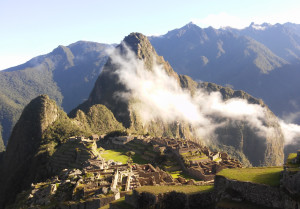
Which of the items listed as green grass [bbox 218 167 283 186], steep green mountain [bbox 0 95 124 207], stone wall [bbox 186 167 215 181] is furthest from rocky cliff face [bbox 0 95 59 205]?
green grass [bbox 218 167 283 186]

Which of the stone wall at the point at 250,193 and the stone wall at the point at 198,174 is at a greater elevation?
the stone wall at the point at 198,174

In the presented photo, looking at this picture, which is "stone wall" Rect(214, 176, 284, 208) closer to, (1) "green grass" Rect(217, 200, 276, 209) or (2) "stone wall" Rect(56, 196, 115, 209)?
(1) "green grass" Rect(217, 200, 276, 209)

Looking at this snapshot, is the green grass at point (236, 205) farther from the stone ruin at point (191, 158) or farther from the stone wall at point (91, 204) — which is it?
the stone ruin at point (191, 158)

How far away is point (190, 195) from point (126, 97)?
173 metres

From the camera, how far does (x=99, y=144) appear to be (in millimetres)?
82812

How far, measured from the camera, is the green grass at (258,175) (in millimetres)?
13398

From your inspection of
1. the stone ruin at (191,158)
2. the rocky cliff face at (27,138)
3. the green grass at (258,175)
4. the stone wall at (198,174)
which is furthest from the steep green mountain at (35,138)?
the green grass at (258,175)

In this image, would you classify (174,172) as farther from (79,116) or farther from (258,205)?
(79,116)

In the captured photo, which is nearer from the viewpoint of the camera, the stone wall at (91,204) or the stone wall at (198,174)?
the stone wall at (91,204)

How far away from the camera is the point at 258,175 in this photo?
14.5 m

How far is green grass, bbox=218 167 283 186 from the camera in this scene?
13398 millimetres

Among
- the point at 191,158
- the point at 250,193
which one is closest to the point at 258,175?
the point at 250,193

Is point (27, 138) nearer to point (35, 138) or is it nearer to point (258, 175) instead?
point (35, 138)

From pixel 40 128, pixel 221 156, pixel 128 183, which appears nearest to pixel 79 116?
pixel 40 128
